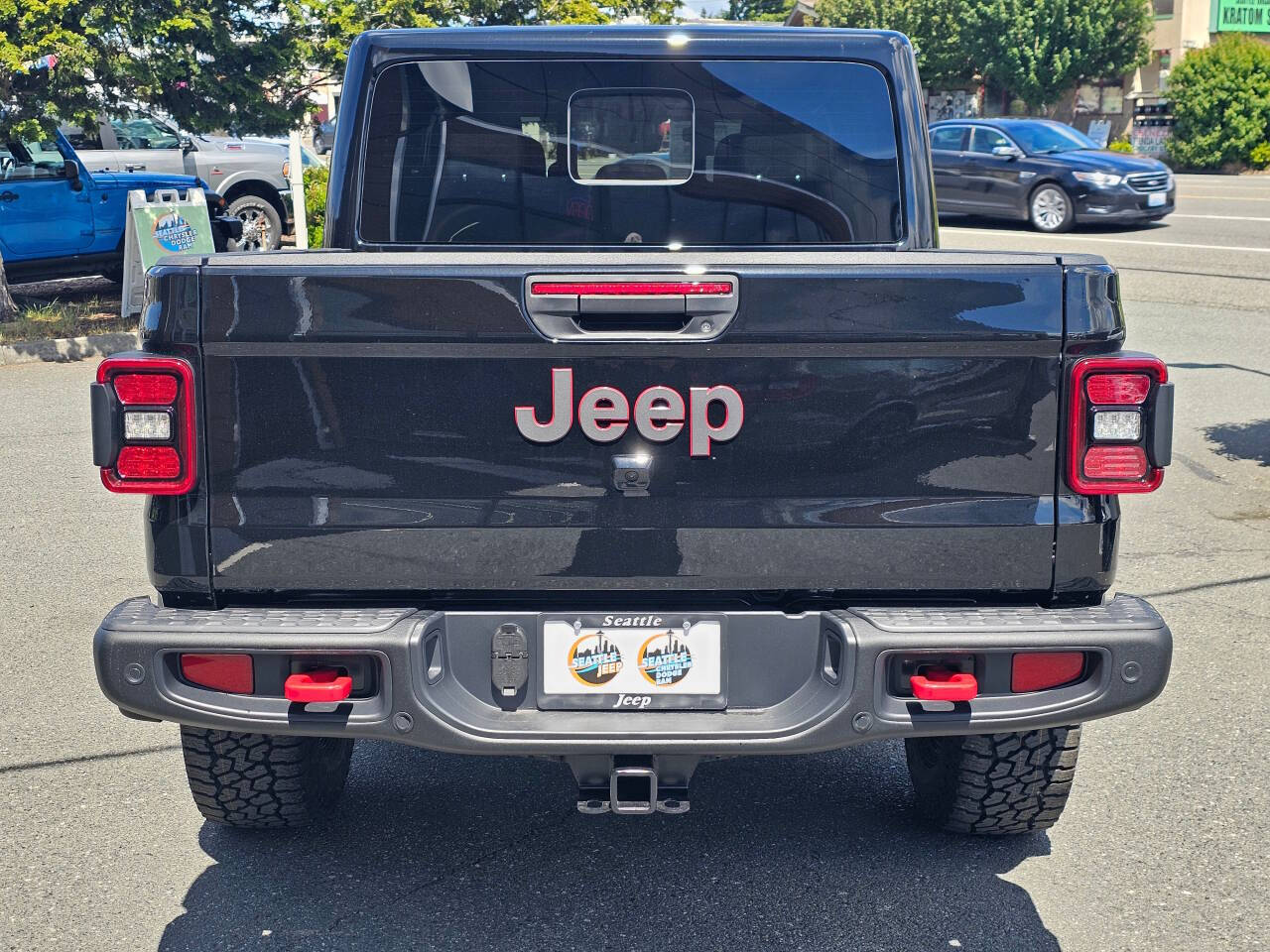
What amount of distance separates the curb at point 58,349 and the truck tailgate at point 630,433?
9.48m

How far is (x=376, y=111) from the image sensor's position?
4.21 meters

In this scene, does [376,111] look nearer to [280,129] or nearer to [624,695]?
[624,695]

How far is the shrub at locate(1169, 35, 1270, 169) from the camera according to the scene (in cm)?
3584

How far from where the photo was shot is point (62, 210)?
1378 centimetres

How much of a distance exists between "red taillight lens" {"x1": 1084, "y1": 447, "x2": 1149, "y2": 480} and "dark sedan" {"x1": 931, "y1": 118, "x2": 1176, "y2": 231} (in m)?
16.7

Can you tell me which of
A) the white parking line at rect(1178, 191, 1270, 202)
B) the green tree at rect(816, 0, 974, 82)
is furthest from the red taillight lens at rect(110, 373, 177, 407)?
the green tree at rect(816, 0, 974, 82)

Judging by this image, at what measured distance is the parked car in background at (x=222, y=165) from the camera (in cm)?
1677

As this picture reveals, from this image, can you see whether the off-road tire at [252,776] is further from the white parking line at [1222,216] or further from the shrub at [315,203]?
the white parking line at [1222,216]

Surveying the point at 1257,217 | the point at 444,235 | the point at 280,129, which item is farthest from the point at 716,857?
the point at 1257,217

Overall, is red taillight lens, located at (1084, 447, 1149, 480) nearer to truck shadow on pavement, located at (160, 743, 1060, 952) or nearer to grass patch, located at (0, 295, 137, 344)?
truck shadow on pavement, located at (160, 743, 1060, 952)

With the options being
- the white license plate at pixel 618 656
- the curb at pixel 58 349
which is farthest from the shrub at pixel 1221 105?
the white license plate at pixel 618 656

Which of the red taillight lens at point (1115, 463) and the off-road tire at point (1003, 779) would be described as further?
the off-road tire at point (1003, 779)

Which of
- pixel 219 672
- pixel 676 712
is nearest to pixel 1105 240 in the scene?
pixel 676 712

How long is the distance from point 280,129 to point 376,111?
33.7 feet
